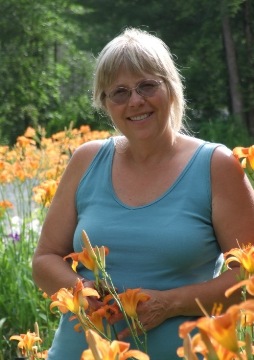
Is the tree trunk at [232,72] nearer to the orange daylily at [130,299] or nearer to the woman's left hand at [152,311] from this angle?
the woman's left hand at [152,311]

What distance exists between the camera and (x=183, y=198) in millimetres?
2637

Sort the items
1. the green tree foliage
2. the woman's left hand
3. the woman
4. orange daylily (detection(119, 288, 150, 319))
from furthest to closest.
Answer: the green tree foliage
the woman
the woman's left hand
orange daylily (detection(119, 288, 150, 319))

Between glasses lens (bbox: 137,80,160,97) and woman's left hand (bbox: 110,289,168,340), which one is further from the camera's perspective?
glasses lens (bbox: 137,80,160,97)

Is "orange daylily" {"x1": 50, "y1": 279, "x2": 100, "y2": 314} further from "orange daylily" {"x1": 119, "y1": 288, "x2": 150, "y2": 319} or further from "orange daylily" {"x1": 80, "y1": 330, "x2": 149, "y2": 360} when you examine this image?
"orange daylily" {"x1": 80, "y1": 330, "x2": 149, "y2": 360}

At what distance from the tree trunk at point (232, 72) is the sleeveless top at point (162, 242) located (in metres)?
12.6

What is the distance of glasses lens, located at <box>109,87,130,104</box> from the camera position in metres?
2.67

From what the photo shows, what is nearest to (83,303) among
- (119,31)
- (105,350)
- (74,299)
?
(74,299)

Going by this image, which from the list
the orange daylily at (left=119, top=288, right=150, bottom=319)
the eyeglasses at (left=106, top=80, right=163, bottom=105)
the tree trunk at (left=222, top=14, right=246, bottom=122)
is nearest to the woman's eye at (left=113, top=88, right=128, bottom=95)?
the eyeglasses at (left=106, top=80, right=163, bottom=105)

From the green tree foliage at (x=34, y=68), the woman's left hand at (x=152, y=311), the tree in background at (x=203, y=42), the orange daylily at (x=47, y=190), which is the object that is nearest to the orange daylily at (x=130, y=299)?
the woman's left hand at (x=152, y=311)

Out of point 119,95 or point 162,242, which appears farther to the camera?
point 119,95

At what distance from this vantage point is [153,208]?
8.72 ft

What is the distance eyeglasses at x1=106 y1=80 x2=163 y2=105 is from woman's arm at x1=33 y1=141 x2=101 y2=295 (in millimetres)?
271

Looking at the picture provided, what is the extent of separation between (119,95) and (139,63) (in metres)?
0.11

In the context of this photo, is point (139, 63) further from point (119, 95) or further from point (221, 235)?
point (221, 235)
